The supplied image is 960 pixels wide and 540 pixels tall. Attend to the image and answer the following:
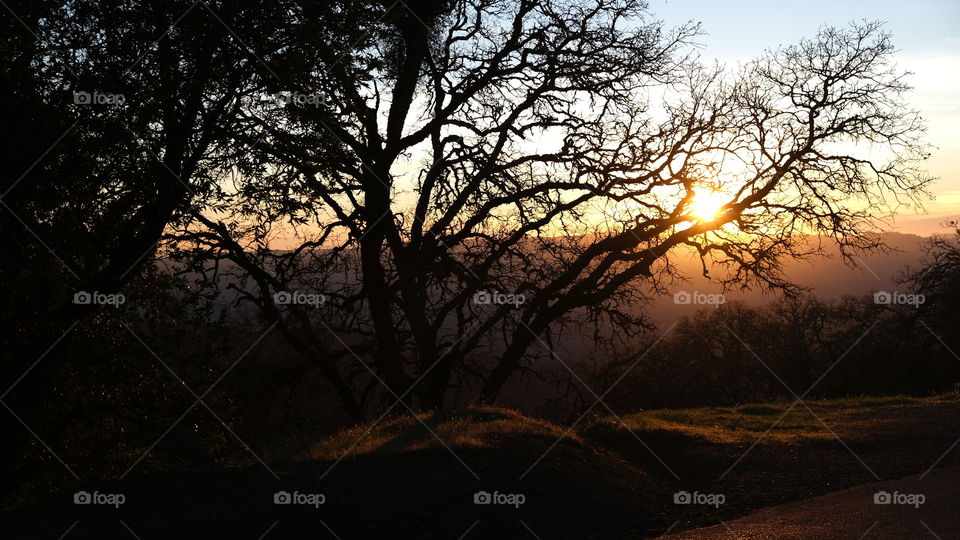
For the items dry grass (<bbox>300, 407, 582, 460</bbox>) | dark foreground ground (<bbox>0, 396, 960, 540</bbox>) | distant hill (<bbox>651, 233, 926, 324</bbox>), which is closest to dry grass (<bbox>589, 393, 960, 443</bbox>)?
dark foreground ground (<bbox>0, 396, 960, 540</bbox>)

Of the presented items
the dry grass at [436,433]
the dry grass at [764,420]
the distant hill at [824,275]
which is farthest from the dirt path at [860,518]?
the distant hill at [824,275]

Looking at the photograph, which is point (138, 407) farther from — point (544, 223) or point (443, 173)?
point (544, 223)

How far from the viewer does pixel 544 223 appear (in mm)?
18062

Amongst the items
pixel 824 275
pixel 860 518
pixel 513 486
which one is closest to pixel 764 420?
pixel 860 518

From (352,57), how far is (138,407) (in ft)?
20.4

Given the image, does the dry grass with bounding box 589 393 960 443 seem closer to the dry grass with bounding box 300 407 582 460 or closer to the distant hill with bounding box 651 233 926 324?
the dry grass with bounding box 300 407 582 460

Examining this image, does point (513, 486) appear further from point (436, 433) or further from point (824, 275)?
point (824, 275)

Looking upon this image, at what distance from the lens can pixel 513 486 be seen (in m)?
8.64

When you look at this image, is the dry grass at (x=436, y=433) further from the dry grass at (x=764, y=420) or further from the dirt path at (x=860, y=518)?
the dirt path at (x=860, y=518)

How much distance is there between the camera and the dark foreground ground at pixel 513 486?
700 centimetres

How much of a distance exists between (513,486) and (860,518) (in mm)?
3651

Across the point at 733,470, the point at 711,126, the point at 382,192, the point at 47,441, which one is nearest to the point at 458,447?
the point at 733,470

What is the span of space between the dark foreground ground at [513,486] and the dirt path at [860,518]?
46mm

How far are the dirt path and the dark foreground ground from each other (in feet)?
0.15
